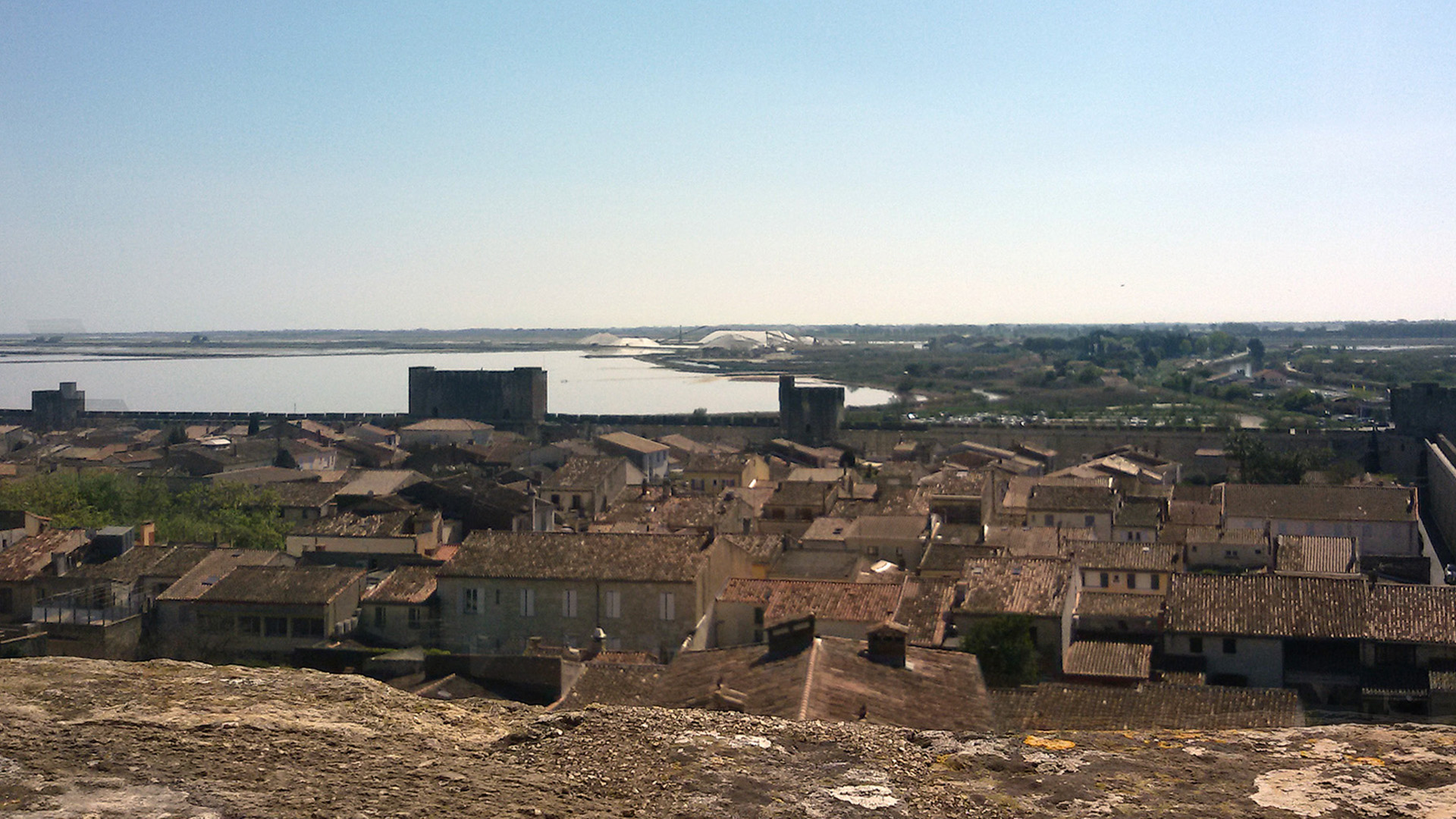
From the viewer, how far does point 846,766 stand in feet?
7.06

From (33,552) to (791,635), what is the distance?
12.7 meters

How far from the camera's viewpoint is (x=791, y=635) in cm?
655

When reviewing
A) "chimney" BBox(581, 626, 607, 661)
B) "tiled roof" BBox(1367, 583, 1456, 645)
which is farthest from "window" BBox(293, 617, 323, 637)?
"tiled roof" BBox(1367, 583, 1456, 645)

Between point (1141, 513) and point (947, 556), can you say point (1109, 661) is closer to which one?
point (947, 556)

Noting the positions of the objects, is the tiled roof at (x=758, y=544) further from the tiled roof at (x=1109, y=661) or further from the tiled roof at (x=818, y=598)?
the tiled roof at (x=1109, y=661)

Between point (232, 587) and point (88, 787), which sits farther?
point (232, 587)

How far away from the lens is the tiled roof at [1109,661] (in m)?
12.2

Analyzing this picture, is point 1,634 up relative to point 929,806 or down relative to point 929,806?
down

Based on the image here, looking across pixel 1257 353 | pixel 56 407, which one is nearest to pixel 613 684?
pixel 56 407

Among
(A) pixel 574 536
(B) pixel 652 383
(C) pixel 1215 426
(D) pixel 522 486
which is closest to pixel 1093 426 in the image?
(C) pixel 1215 426

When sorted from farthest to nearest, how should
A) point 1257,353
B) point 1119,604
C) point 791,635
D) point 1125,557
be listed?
point 1257,353
point 1125,557
point 1119,604
point 791,635

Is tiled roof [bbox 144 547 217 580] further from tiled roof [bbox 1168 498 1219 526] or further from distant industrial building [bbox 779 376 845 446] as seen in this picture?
distant industrial building [bbox 779 376 845 446]

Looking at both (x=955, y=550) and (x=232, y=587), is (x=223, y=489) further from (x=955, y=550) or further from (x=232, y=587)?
(x=955, y=550)

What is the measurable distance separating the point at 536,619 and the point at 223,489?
11712 millimetres
